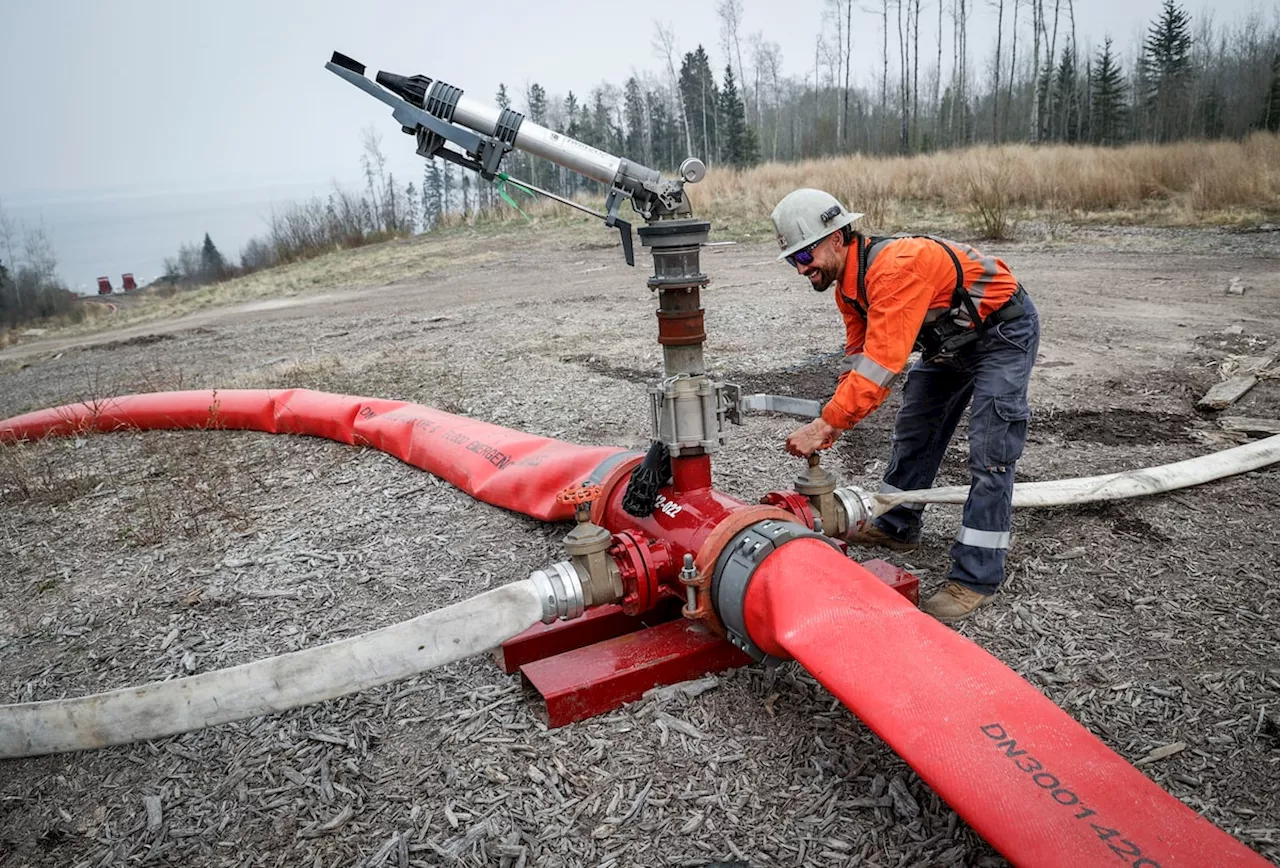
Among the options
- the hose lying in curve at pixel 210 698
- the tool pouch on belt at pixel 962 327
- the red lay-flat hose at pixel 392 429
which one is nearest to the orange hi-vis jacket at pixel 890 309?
the tool pouch on belt at pixel 962 327

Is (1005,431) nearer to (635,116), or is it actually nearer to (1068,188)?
(1068,188)

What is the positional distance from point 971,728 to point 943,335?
1717 mm

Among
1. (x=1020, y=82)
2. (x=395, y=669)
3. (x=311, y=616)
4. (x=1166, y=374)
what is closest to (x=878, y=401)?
(x=395, y=669)

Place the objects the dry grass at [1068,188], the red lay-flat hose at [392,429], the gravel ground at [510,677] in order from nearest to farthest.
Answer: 1. the gravel ground at [510,677]
2. the red lay-flat hose at [392,429]
3. the dry grass at [1068,188]

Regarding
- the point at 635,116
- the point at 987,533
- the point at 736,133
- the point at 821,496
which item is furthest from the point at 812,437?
the point at 635,116

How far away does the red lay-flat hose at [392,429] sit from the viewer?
4297mm

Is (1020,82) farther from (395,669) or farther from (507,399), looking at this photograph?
(395,669)

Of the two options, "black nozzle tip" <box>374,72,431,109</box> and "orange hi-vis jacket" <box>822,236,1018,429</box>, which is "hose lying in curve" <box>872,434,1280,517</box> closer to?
"orange hi-vis jacket" <box>822,236,1018,429</box>

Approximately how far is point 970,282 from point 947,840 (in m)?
1.97

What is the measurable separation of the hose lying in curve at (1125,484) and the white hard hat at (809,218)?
3.50 feet

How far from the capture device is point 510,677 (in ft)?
9.89

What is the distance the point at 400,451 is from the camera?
5.18 metres

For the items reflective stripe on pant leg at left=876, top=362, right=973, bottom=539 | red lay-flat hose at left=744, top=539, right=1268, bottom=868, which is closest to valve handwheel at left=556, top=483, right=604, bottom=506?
red lay-flat hose at left=744, top=539, right=1268, bottom=868

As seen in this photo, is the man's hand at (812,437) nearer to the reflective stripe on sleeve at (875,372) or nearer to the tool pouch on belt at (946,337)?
the reflective stripe on sleeve at (875,372)
